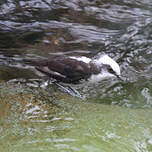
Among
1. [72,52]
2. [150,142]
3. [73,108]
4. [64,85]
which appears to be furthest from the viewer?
[72,52]

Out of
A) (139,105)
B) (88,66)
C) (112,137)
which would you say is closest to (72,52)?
(88,66)

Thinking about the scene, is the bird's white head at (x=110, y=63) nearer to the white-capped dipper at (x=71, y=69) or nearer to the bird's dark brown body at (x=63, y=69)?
the white-capped dipper at (x=71, y=69)

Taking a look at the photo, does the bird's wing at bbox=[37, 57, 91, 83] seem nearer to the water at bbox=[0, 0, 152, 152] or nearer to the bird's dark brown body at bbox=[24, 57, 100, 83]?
the bird's dark brown body at bbox=[24, 57, 100, 83]

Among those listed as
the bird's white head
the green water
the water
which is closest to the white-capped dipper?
the bird's white head

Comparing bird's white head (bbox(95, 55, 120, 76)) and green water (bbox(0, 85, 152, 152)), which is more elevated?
green water (bbox(0, 85, 152, 152))

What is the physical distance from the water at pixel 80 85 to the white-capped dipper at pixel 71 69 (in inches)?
6.5

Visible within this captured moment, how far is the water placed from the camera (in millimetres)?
2705

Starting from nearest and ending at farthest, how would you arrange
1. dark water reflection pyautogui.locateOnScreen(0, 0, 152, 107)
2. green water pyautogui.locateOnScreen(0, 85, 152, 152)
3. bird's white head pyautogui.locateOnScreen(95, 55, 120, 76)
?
green water pyautogui.locateOnScreen(0, 85, 152, 152)
dark water reflection pyautogui.locateOnScreen(0, 0, 152, 107)
bird's white head pyautogui.locateOnScreen(95, 55, 120, 76)

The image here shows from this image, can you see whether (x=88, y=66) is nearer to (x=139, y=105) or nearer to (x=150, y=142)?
(x=139, y=105)

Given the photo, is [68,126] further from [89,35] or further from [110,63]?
[89,35]

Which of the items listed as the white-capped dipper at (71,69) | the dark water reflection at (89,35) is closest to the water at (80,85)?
the dark water reflection at (89,35)

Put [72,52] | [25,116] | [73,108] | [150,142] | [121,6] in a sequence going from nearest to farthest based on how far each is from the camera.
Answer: [150,142] < [25,116] < [73,108] < [72,52] < [121,6]

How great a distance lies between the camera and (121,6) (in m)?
8.26

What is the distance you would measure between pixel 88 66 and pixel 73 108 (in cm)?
154
